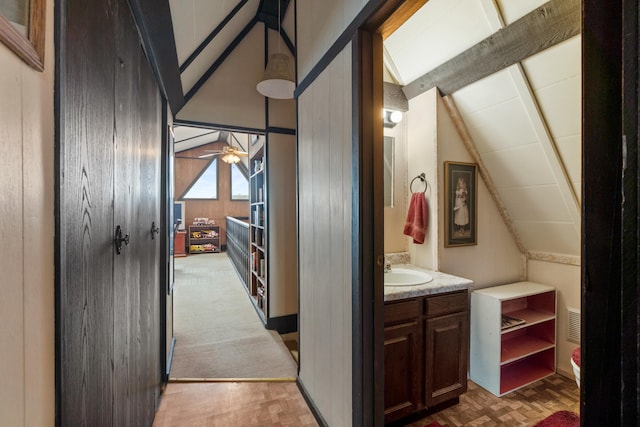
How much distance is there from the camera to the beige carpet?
2.33 metres

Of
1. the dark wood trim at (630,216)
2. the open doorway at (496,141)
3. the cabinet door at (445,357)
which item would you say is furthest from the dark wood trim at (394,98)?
the dark wood trim at (630,216)

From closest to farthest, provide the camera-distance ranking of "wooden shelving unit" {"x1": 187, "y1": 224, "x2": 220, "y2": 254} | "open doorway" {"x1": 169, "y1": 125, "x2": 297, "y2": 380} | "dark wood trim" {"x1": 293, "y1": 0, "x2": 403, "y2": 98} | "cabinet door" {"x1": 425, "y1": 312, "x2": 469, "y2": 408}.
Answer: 1. "dark wood trim" {"x1": 293, "y1": 0, "x2": 403, "y2": 98}
2. "cabinet door" {"x1": 425, "y1": 312, "x2": 469, "y2": 408}
3. "open doorway" {"x1": 169, "y1": 125, "x2": 297, "y2": 380}
4. "wooden shelving unit" {"x1": 187, "y1": 224, "x2": 220, "y2": 254}

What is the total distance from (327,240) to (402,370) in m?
0.92

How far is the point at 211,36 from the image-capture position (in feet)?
7.59

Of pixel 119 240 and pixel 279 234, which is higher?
pixel 119 240

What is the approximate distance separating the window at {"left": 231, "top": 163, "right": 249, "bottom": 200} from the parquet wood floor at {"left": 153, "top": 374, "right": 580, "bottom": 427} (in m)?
7.72

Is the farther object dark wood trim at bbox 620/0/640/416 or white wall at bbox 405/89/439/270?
white wall at bbox 405/89/439/270

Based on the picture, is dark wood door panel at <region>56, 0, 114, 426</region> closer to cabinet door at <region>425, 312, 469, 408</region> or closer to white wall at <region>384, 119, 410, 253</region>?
cabinet door at <region>425, 312, 469, 408</region>

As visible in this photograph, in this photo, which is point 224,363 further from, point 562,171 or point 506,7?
point 506,7

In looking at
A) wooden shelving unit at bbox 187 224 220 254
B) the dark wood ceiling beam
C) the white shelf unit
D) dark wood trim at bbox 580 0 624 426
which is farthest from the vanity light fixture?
wooden shelving unit at bbox 187 224 220 254

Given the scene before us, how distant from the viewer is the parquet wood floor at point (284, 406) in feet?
5.86

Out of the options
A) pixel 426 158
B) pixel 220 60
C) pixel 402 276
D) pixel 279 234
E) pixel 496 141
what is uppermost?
pixel 220 60

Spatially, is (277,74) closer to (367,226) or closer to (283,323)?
(367,226)

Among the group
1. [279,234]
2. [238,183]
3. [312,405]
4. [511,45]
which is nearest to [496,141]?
[511,45]
